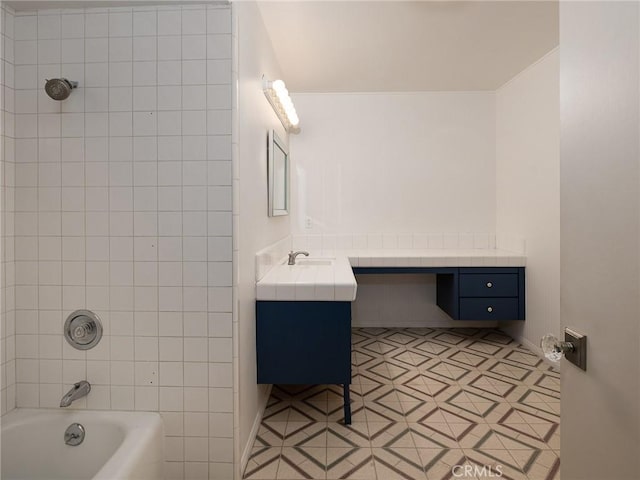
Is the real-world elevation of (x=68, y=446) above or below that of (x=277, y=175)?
below

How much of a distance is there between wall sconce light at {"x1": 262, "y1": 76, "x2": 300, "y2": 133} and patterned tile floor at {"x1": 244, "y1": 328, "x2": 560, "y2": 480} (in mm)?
1873

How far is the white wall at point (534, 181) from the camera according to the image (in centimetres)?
281

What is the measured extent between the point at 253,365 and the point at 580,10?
70.8 inches

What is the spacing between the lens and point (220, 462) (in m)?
1.60

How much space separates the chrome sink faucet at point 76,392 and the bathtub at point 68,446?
0.10m

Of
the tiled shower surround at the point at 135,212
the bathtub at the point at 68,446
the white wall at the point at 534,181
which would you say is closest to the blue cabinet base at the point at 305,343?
the tiled shower surround at the point at 135,212

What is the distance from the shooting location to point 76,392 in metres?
1.55

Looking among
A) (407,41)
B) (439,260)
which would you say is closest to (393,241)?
(439,260)

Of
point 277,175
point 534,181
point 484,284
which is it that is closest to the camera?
point 277,175

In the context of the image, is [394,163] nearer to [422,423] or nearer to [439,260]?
[439,260]

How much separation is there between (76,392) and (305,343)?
3.25ft

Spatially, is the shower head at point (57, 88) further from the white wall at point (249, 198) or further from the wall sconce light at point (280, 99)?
the wall sconce light at point (280, 99)

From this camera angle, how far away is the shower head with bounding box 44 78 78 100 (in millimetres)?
1479

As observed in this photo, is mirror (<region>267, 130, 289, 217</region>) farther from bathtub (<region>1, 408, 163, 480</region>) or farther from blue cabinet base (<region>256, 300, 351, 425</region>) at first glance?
bathtub (<region>1, 408, 163, 480</region>)
